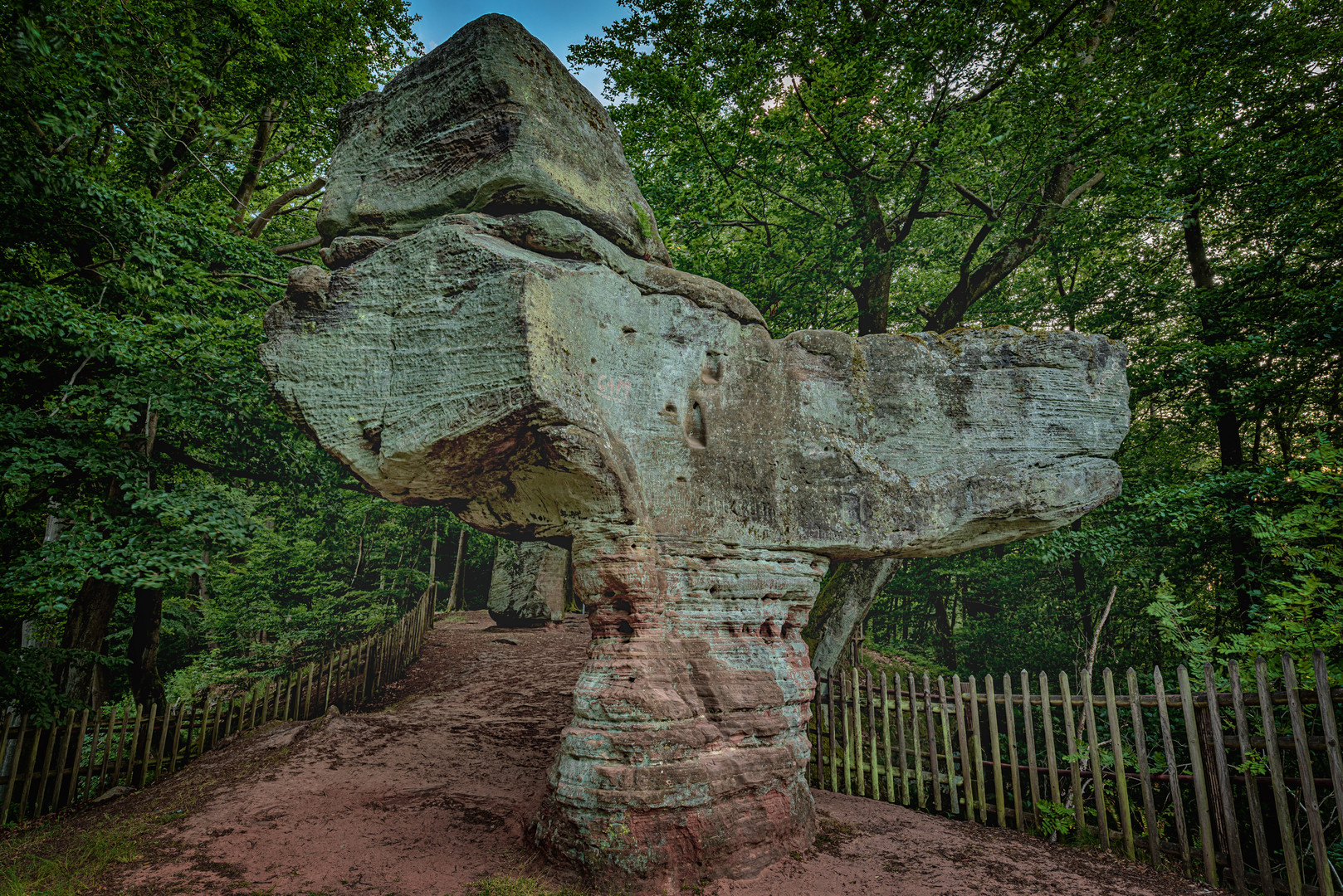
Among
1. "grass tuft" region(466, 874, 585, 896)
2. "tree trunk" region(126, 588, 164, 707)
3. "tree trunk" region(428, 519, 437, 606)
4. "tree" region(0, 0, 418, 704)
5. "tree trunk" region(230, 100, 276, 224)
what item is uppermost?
"tree trunk" region(230, 100, 276, 224)

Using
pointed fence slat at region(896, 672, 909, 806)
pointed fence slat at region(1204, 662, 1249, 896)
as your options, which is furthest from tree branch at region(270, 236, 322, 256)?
pointed fence slat at region(1204, 662, 1249, 896)

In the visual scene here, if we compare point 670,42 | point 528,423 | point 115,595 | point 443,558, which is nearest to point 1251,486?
point 528,423

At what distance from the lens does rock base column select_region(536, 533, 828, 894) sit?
177 inches

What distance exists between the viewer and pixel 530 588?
15.6m

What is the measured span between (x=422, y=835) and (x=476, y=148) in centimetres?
594

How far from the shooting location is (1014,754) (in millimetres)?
5684

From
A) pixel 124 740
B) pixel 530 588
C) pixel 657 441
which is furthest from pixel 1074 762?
pixel 530 588

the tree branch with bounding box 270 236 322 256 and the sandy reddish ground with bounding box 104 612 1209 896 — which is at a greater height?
the tree branch with bounding box 270 236 322 256

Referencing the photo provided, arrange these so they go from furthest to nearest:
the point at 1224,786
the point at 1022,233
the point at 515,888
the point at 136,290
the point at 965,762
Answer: the point at 1022,233 < the point at 136,290 < the point at 965,762 < the point at 1224,786 < the point at 515,888

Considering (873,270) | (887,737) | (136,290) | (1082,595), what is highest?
(873,270)

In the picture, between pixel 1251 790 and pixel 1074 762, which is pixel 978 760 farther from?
pixel 1251 790

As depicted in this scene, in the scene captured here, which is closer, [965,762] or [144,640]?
[965,762]

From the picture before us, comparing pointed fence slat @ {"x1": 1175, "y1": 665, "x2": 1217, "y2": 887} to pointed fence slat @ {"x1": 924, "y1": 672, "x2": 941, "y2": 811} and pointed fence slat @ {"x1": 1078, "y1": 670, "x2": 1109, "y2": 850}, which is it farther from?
pointed fence slat @ {"x1": 924, "y1": 672, "x2": 941, "y2": 811}

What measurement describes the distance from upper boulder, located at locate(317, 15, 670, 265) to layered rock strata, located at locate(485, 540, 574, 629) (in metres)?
10.8
